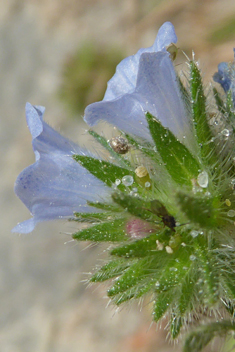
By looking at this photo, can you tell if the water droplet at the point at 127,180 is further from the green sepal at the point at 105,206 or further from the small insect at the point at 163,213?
the small insect at the point at 163,213

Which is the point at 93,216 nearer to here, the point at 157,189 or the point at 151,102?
the point at 157,189

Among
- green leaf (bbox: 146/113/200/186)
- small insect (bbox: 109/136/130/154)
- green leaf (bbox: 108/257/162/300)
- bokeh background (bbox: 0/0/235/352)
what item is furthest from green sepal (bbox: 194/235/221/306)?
bokeh background (bbox: 0/0/235/352)

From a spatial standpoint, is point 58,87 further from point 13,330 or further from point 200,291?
point 200,291

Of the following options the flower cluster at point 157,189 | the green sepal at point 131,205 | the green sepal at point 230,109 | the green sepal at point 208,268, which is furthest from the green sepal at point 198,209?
the green sepal at point 230,109

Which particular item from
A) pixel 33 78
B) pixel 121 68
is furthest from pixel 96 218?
pixel 33 78

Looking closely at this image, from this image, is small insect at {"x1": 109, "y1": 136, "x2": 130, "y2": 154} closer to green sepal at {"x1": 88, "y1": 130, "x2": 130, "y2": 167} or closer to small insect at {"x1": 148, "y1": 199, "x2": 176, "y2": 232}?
green sepal at {"x1": 88, "y1": 130, "x2": 130, "y2": 167}

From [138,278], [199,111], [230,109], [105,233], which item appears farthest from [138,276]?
[230,109]
